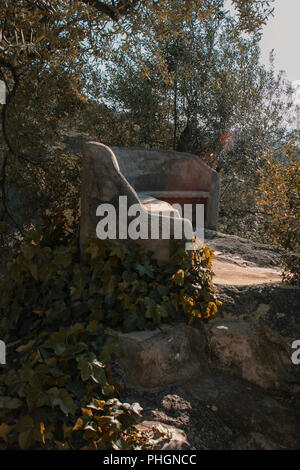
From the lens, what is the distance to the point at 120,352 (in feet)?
10.5

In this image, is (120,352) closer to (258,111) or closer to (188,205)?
(188,205)

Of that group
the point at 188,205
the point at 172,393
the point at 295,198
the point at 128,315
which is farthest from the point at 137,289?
the point at 188,205

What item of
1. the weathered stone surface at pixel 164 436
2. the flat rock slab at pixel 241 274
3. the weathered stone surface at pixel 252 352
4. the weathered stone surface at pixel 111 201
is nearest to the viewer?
the weathered stone surface at pixel 164 436

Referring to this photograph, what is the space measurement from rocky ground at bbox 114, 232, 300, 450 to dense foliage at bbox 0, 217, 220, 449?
6.4 inches

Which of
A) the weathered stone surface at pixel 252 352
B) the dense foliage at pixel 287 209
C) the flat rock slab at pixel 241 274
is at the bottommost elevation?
the weathered stone surface at pixel 252 352

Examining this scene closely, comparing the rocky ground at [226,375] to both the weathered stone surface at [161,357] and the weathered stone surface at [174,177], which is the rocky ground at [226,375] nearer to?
the weathered stone surface at [161,357]

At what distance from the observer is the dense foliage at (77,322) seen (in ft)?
8.64

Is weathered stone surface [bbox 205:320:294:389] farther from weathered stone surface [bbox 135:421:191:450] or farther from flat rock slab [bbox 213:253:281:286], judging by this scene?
weathered stone surface [bbox 135:421:191:450]

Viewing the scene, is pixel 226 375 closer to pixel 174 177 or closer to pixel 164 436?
pixel 164 436

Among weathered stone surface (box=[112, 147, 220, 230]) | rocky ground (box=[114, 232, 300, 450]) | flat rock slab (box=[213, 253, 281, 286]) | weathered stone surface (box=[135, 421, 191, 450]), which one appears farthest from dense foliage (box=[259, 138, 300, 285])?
weathered stone surface (box=[112, 147, 220, 230])

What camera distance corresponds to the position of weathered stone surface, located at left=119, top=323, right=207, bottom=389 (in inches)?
125

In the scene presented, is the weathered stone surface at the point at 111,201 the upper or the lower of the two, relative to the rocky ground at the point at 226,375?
upper

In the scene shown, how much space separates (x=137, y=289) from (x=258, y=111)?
7.30m

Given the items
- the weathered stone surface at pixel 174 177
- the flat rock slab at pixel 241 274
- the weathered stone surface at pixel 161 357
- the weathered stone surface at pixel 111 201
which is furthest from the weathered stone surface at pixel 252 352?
the weathered stone surface at pixel 174 177
